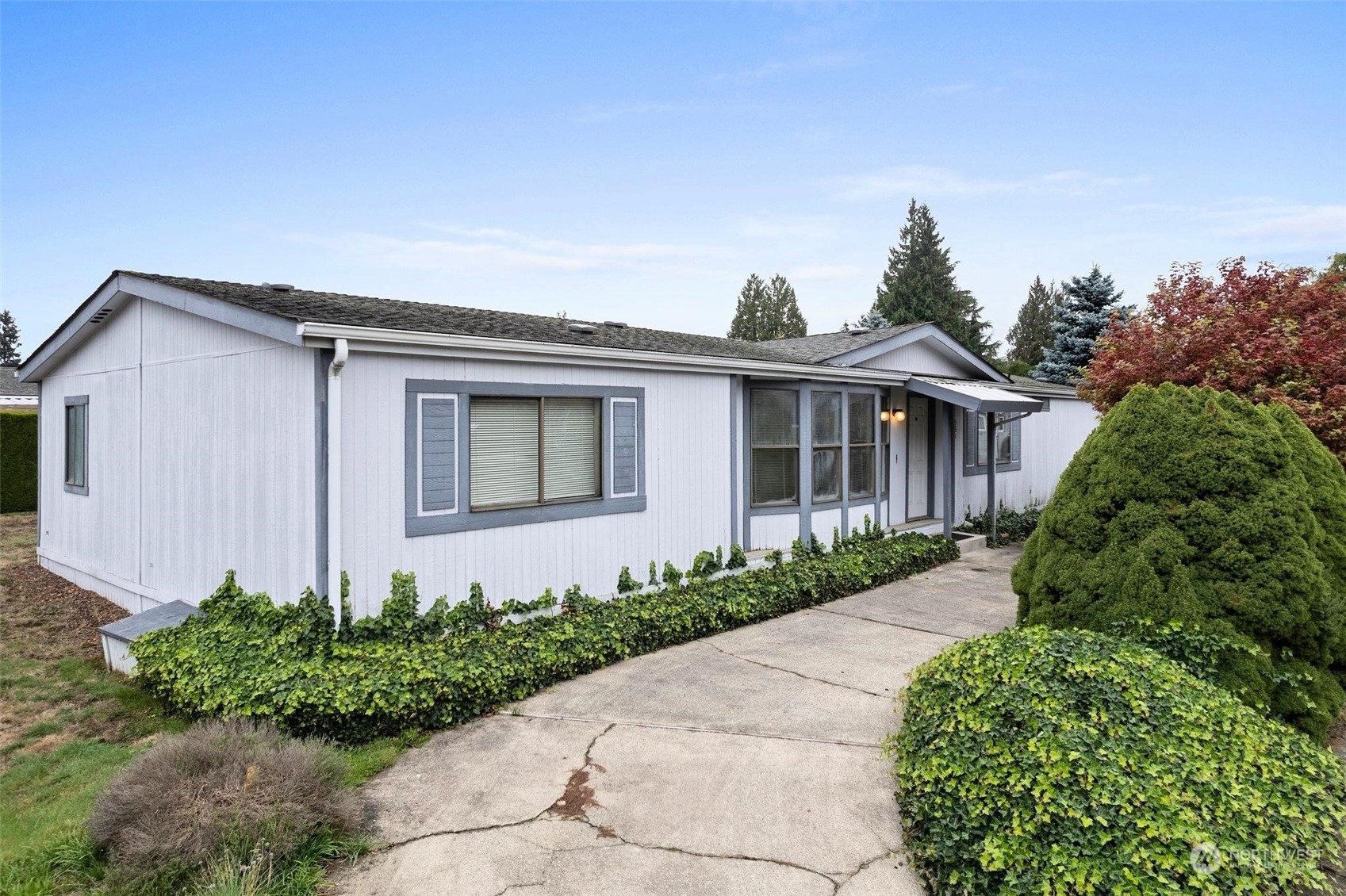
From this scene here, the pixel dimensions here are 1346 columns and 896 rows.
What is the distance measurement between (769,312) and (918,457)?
37.5 m

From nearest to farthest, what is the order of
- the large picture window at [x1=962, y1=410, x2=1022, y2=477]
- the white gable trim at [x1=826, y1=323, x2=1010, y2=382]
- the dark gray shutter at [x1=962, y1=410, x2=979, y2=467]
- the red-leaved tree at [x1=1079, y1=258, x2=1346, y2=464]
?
the red-leaved tree at [x1=1079, y1=258, x2=1346, y2=464] → the white gable trim at [x1=826, y1=323, x2=1010, y2=382] → the dark gray shutter at [x1=962, y1=410, x2=979, y2=467] → the large picture window at [x1=962, y1=410, x2=1022, y2=477]

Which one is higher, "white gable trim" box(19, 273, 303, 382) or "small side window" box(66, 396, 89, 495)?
"white gable trim" box(19, 273, 303, 382)

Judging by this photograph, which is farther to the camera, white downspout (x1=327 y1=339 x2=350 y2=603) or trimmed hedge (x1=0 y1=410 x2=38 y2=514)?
trimmed hedge (x1=0 y1=410 x2=38 y2=514)

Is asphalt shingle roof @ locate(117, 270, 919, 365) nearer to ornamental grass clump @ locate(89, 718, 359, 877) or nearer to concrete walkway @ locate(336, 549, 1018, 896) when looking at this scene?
ornamental grass clump @ locate(89, 718, 359, 877)

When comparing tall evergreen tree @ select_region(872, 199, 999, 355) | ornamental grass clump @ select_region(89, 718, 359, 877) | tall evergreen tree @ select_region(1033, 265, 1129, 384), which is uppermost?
tall evergreen tree @ select_region(872, 199, 999, 355)

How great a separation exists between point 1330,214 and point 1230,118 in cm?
700

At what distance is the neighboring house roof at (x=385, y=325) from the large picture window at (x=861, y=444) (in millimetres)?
504

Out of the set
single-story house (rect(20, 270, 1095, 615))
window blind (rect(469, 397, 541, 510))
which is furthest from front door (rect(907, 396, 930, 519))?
window blind (rect(469, 397, 541, 510))

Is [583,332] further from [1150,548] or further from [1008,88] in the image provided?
[1008,88]

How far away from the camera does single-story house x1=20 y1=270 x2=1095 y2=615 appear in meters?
5.52

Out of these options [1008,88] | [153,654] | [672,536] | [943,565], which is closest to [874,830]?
[672,536]

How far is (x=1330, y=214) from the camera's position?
15805mm

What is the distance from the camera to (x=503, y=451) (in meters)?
6.44

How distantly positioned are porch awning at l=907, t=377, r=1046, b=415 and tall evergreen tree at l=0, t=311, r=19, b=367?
3167 inches
